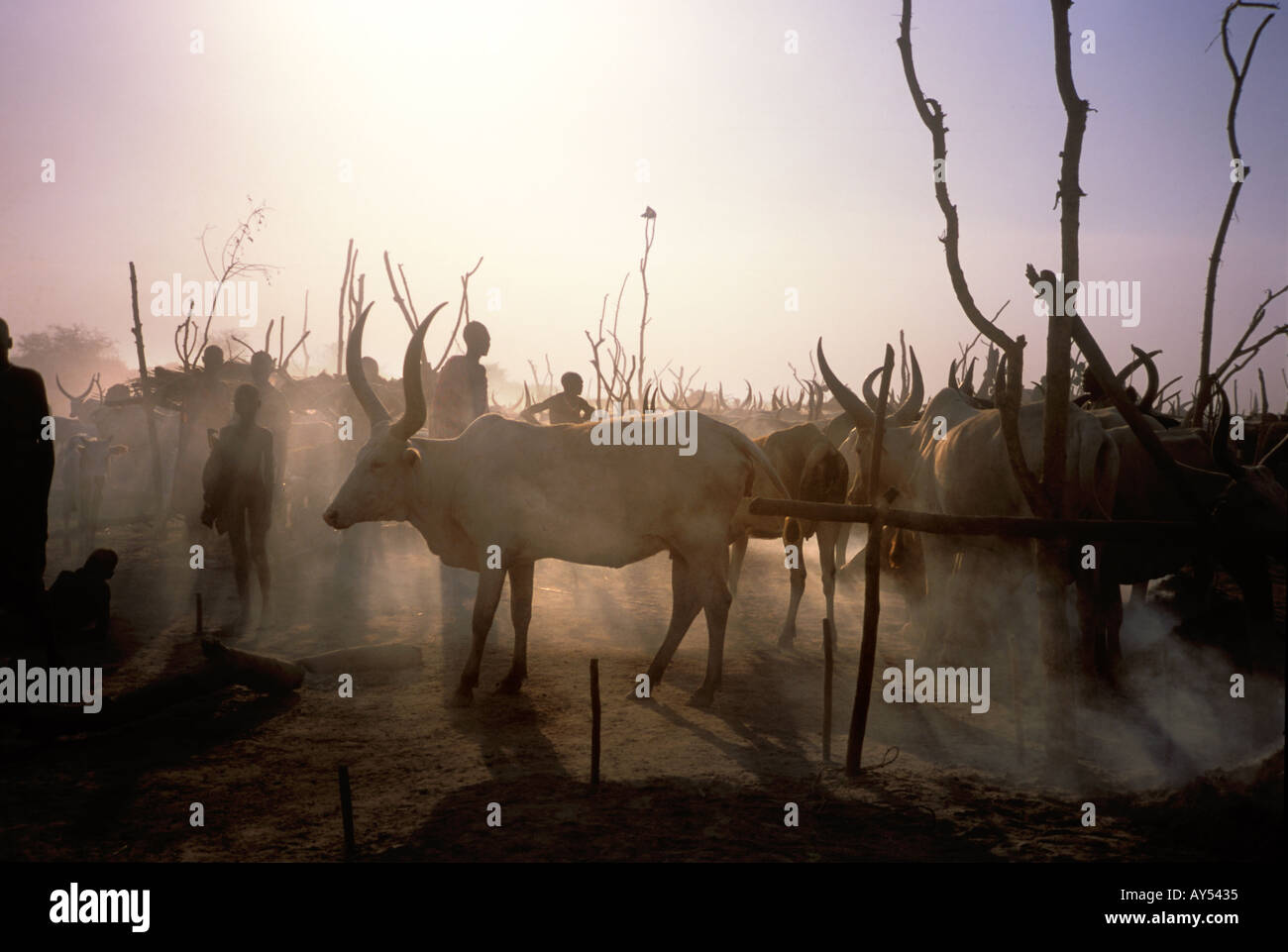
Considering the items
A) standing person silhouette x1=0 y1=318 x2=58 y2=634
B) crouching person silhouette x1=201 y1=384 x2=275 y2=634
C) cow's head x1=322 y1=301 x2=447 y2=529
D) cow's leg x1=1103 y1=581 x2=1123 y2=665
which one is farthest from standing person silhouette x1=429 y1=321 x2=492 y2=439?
cow's leg x1=1103 y1=581 x2=1123 y2=665

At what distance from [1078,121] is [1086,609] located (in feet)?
8.67

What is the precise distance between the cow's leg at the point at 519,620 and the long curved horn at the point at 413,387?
1176 mm

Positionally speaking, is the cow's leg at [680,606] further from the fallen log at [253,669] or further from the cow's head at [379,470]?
the fallen log at [253,669]

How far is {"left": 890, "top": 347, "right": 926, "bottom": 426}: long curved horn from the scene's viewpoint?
8.28 m

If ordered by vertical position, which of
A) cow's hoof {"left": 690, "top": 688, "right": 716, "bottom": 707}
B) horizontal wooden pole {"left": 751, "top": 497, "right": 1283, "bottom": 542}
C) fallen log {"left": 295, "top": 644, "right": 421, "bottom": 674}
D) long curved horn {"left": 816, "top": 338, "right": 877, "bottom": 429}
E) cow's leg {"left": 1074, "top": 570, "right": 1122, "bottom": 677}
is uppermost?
long curved horn {"left": 816, "top": 338, "right": 877, "bottom": 429}

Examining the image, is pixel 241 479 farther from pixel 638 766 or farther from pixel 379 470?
pixel 638 766

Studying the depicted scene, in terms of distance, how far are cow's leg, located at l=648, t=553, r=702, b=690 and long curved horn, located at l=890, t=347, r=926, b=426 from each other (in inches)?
134

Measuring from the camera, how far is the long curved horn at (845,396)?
6.12 m

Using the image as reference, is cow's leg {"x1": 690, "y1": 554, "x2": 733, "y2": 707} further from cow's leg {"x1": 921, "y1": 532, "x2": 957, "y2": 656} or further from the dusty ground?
cow's leg {"x1": 921, "y1": 532, "x2": 957, "y2": 656}

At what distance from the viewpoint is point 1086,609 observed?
493cm

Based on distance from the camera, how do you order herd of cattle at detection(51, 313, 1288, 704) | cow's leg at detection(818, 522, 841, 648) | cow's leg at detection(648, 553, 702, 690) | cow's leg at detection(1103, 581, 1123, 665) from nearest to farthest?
herd of cattle at detection(51, 313, 1288, 704) < cow's leg at detection(648, 553, 702, 690) < cow's leg at detection(1103, 581, 1123, 665) < cow's leg at detection(818, 522, 841, 648)

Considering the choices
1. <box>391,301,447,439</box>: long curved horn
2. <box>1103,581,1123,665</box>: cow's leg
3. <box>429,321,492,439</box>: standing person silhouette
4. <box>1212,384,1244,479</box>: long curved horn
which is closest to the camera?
<box>1212,384,1244,479</box>: long curved horn

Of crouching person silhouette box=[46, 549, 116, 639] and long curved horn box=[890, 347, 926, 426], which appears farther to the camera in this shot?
long curved horn box=[890, 347, 926, 426]
